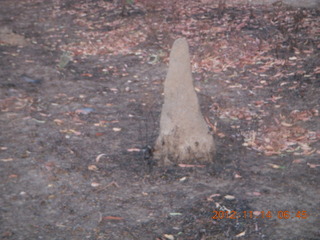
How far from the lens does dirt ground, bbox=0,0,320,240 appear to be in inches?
165

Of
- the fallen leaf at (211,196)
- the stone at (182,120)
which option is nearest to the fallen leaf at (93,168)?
the stone at (182,120)

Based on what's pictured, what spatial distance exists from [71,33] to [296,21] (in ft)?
17.1

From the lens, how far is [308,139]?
558 centimetres

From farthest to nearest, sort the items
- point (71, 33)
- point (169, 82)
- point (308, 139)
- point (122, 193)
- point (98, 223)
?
1. point (71, 33)
2. point (308, 139)
3. point (169, 82)
4. point (122, 193)
5. point (98, 223)

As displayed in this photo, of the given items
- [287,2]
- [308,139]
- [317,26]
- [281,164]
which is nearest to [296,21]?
[317,26]

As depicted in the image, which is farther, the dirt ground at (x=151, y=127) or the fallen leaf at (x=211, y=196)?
the fallen leaf at (x=211, y=196)

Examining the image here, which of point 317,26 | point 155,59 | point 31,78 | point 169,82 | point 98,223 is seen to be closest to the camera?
point 98,223

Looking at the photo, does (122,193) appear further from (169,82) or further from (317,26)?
(317,26)
